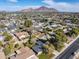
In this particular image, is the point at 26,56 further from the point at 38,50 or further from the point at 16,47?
the point at 16,47

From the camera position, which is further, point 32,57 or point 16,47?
point 16,47

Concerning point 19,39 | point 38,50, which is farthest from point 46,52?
point 19,39

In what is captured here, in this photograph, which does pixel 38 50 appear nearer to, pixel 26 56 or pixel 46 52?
pixel 46 52

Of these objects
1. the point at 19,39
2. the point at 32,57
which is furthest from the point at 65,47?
the point at 19,39

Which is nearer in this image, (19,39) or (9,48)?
(9,48)

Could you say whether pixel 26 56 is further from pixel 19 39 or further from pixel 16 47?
pixel 19 39

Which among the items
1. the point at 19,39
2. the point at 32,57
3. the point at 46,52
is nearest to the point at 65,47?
the point at 46,52

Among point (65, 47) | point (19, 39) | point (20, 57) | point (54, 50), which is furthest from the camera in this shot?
point (19, 39)

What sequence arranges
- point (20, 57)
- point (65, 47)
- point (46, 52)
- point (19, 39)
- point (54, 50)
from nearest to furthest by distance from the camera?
1. point (20, 57)
2. point (46, 52)
3. point (54, 50)
4. point (65, 47)
5. point (19, 39)
